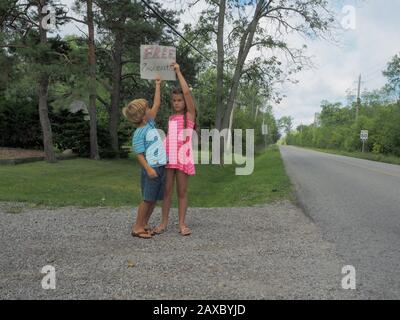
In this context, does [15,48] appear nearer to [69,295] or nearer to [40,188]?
[40,188]

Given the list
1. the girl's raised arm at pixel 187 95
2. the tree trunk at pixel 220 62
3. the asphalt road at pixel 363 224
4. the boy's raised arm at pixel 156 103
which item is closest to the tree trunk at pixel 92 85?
the tree trunk at pixel 220 62

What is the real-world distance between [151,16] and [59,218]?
18.2m

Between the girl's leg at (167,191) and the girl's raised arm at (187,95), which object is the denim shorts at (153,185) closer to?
the girl's leg at (167,191)

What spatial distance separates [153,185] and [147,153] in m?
0.42

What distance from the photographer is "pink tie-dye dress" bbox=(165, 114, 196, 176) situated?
579cm

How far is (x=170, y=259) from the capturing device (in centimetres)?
472

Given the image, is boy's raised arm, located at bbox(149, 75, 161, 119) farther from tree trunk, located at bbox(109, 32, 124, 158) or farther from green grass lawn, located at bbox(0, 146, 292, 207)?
tree trunk, located at bbox(109, 32, 124, 158)

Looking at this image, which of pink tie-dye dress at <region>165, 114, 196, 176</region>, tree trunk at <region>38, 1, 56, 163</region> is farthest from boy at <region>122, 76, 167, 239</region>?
tree trunk at <region>38, 1, 56, 163</region>

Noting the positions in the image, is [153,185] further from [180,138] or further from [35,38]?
[35,38]

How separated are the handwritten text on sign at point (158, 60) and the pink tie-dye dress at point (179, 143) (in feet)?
2.23

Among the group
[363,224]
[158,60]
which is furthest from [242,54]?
[158,60]

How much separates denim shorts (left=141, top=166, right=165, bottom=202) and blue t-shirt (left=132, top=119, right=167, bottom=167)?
11 cm
